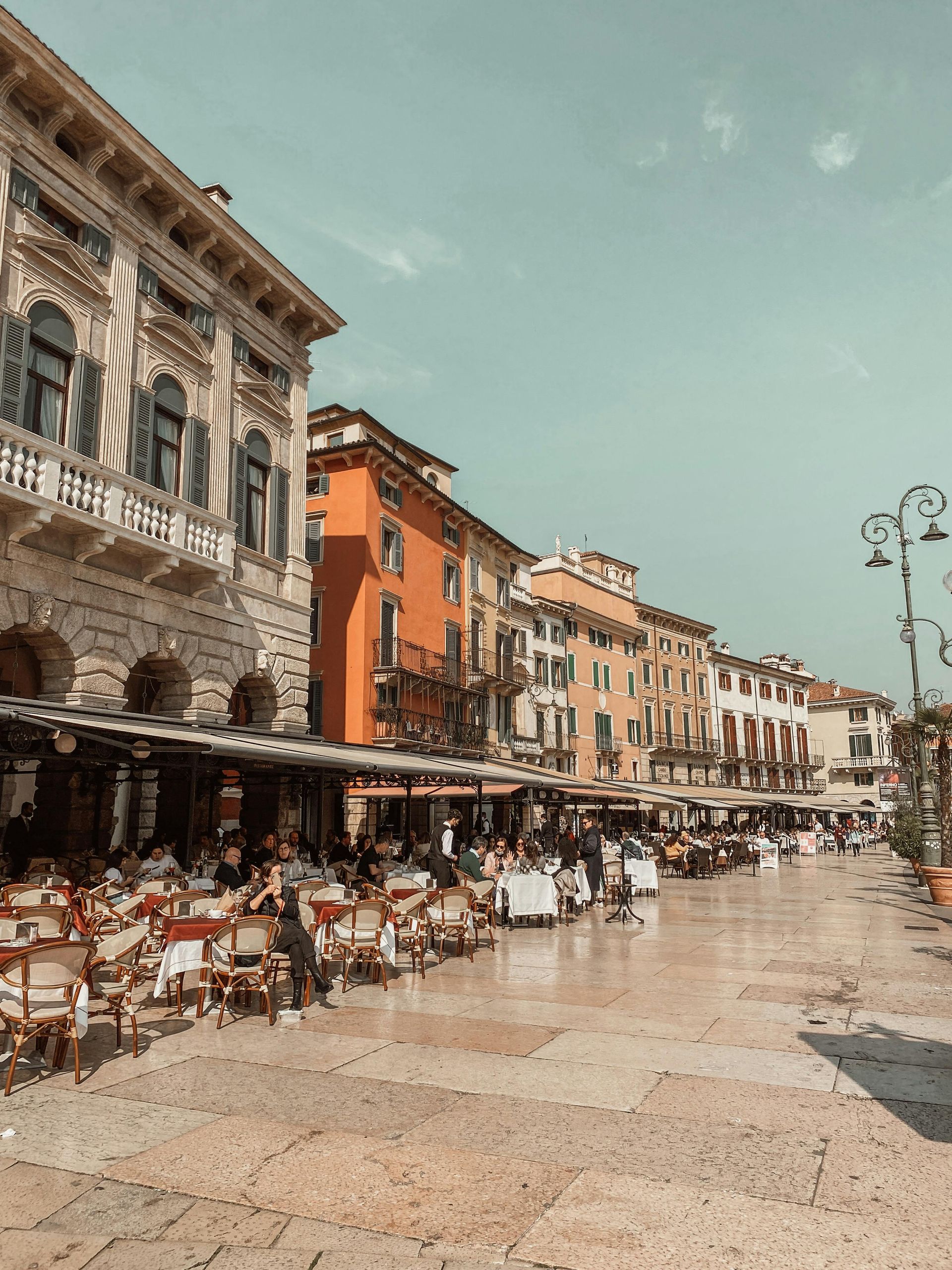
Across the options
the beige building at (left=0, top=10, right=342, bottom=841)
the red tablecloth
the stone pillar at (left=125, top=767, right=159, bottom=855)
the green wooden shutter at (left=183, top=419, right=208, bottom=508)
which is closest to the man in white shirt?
the beige building at (left=0, top=10, right=342, bottom=841)

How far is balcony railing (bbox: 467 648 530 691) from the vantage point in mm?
33188

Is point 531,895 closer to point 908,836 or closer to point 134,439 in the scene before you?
point 134,439

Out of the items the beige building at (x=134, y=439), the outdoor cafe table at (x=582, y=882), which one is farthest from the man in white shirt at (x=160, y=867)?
the outdoor cafe table at (x=582, y=882)

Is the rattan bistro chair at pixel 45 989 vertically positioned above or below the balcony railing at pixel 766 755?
below

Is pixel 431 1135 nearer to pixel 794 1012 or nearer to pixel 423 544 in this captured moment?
pixel 794 1012

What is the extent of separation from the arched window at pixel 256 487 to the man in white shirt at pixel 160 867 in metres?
7.26

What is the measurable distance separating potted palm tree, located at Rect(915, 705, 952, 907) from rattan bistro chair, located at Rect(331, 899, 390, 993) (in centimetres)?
1145

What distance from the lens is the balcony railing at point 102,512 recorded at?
13.0 meters

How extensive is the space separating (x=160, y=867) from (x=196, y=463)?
7709 mm

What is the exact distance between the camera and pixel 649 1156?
459 centimetres

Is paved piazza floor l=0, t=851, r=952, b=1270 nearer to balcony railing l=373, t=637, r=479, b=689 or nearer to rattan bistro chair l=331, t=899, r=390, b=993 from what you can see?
rattan bistro chair l=331, t=899, r=390, b=993

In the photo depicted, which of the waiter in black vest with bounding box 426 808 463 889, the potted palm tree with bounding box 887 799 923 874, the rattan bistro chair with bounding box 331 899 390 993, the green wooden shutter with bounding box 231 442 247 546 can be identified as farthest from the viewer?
the potted palm tree with bounding box 887 799 923 874

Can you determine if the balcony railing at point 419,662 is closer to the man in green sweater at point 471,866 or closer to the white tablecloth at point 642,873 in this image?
the white tablecloth at point 642,873

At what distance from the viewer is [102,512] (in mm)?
14312
